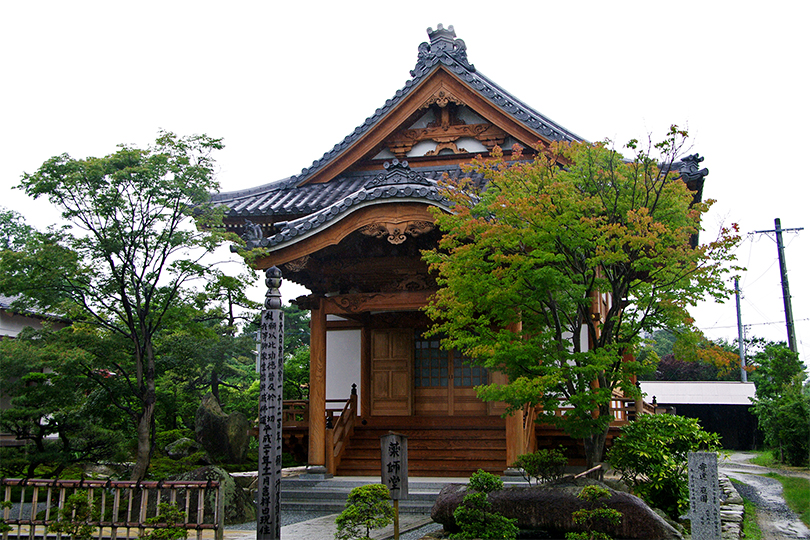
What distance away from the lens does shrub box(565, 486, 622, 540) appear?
23.7 ft

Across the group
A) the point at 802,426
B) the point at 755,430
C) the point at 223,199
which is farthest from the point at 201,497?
the point at 755,430

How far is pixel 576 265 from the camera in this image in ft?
31.6

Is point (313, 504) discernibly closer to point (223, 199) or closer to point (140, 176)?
point (140, 176)

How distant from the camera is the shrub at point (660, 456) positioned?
360 inches

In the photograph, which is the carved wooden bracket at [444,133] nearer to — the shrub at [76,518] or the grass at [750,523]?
the grass at [750,523]

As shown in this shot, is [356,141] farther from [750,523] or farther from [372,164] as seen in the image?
[750,523]

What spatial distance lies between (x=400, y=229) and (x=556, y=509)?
565cm

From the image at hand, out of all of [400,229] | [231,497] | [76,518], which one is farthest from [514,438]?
[76,518]

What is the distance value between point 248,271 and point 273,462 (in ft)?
20.7

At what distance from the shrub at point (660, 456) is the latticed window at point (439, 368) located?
5.49m

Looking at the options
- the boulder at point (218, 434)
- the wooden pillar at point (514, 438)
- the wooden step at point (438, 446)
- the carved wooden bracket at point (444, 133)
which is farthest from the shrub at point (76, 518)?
the carved wooden bracket at point (444, 133)

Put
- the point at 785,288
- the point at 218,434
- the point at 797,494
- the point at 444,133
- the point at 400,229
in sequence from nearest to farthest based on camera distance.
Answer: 1. the point at 400,229
2. the point at 797,494
3. the point at 444,133
4. the point at 218,434
5. the point at 785,288

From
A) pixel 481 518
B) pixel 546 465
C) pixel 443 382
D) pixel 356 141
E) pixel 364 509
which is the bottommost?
pixel 481 518

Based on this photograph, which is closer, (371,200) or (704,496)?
(704,496)
